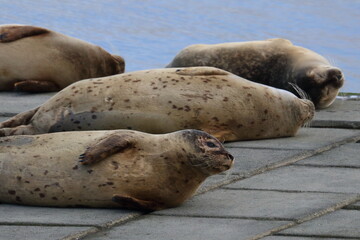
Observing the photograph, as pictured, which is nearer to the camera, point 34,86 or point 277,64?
point 34,86

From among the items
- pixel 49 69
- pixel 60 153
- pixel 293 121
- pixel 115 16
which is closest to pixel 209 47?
pixel 49 69

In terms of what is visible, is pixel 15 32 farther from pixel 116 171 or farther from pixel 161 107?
pixel 116 171

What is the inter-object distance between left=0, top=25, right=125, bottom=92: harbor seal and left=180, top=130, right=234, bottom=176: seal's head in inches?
169

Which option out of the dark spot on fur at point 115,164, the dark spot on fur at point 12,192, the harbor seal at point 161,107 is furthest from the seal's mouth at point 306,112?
the dark spot on fur at point 12,192

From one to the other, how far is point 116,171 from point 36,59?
444 centimetres

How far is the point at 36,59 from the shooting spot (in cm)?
957

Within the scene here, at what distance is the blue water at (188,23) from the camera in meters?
15.5

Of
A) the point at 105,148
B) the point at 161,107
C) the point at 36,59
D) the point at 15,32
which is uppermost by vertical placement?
the point at 105,148

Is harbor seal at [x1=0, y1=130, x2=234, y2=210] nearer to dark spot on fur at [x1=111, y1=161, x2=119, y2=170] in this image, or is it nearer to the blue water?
dark spot on fur at [x1=111, y1=161, x2=119, y2=170]

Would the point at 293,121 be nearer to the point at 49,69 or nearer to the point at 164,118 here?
the point at 164,118

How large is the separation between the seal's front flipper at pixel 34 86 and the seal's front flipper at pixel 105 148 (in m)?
4.10

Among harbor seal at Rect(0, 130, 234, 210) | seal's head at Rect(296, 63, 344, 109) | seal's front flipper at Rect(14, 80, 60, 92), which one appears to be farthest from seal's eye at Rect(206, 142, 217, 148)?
seal's front flipper at Rect(14, 80, 60, 92)

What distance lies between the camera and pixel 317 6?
19297 mm

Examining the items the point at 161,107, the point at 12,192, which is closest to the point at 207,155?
the point at 12,192
